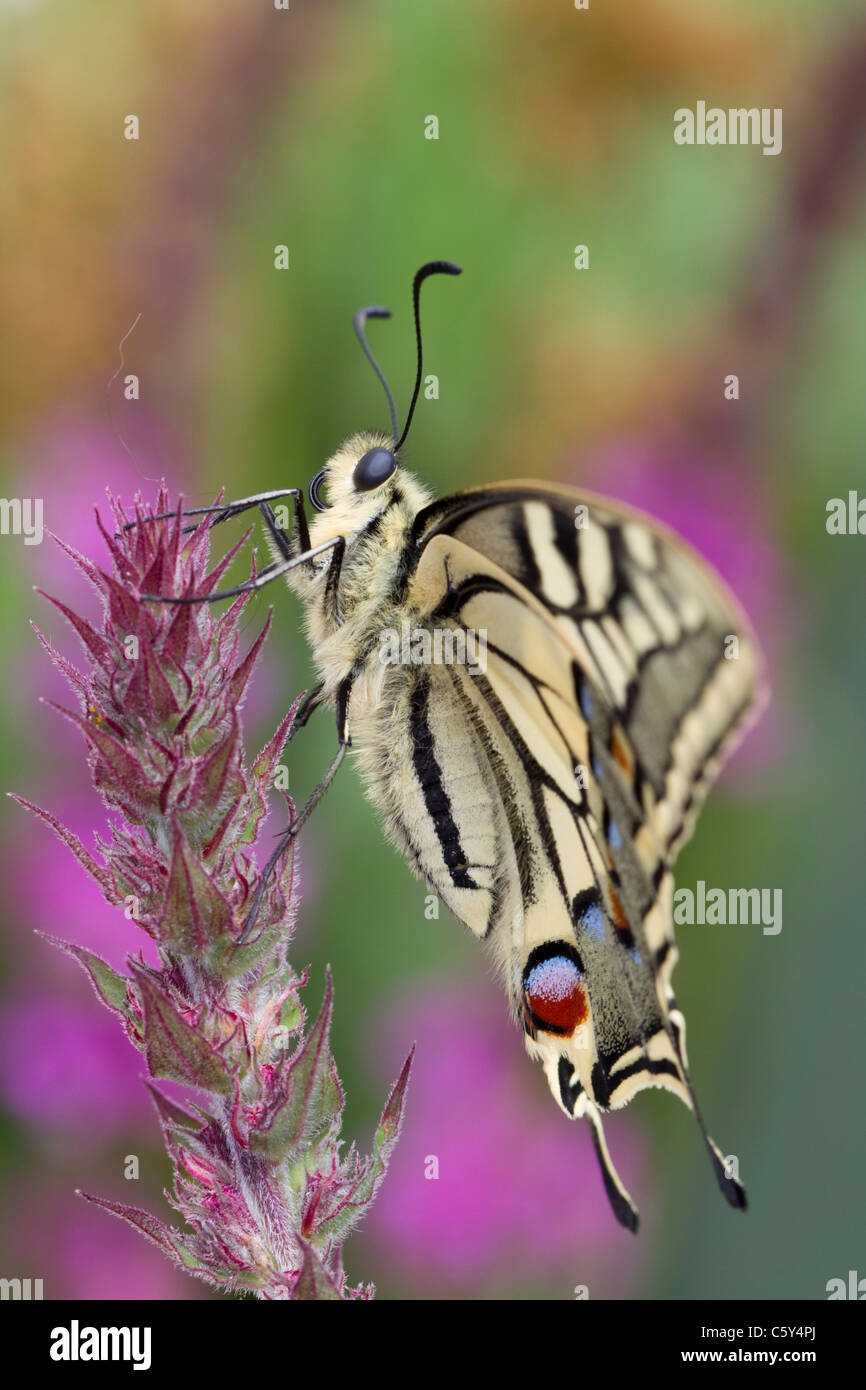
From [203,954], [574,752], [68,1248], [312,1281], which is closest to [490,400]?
[574,752]

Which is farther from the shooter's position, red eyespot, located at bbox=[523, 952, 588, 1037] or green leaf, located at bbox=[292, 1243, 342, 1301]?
red eyespot, located at bbox=[523, 952, 588, 1037]

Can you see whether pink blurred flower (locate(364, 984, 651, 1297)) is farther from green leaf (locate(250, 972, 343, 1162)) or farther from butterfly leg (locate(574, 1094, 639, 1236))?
green leaf (locate(250, 972, 343, 1162))

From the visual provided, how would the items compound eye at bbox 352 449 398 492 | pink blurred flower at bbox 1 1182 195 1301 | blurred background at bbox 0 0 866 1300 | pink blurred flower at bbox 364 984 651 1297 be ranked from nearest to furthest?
1. compound eye at bbox 352 449 398 492
2. pink blurred flower at bbox 1 1182 195 1301
3. pink blurred flower at bbox 364 984 651 1297
4. blurred background at bbox 0 0 866 1300

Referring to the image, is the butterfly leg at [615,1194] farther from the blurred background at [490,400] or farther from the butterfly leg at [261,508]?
the blurred background at [490,400]

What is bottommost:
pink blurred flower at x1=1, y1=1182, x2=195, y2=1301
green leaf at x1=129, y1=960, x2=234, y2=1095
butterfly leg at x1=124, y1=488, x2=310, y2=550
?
pink blurred flower at x1=1, y1=1182, x2=195, y2=1301

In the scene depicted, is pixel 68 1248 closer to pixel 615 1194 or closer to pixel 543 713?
pixel 615 1194

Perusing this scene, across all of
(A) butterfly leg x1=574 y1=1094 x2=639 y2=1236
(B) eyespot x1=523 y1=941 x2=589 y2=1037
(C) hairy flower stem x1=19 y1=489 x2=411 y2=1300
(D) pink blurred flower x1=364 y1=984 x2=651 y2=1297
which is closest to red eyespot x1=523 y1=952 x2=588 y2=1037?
(B) eyespot x1=523 y1=941 x2=589 y2=1037

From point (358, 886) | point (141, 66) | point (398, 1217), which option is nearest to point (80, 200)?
point (141, 66)
